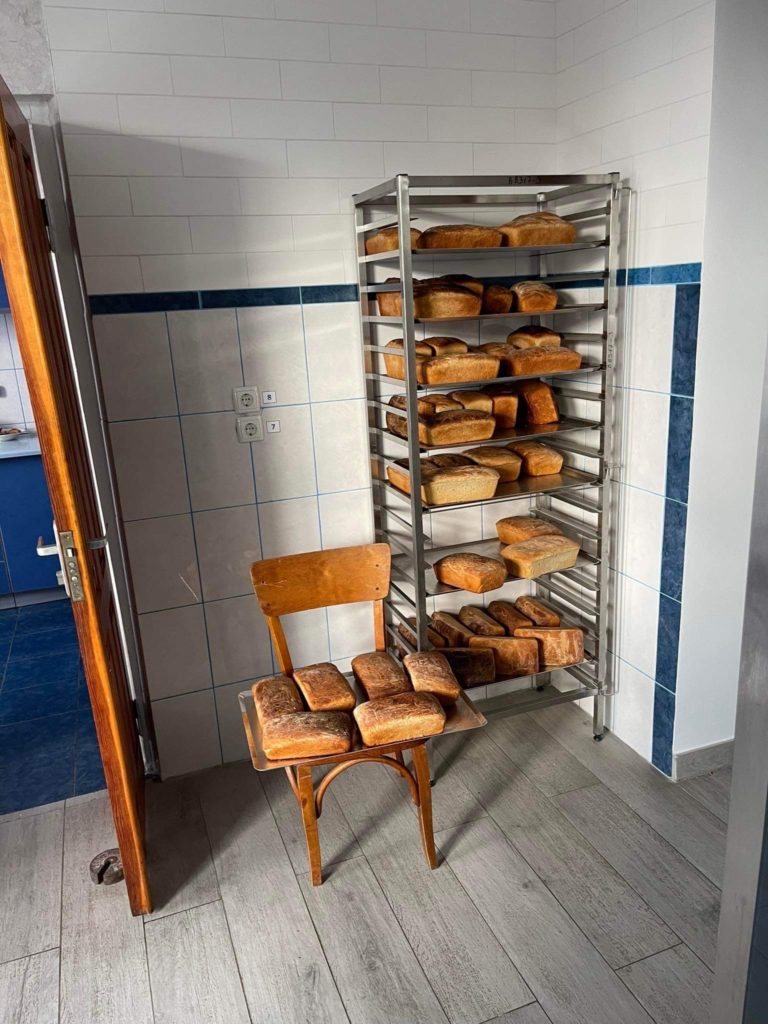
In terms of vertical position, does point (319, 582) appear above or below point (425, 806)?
above

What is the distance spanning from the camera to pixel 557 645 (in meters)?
2.56

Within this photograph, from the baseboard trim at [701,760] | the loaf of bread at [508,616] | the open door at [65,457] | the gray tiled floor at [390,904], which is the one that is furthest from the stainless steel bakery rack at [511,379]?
the open door at [65,457]

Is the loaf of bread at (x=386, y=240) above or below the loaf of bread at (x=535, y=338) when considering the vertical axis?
above

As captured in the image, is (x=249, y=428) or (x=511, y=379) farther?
(x=249, y=428)

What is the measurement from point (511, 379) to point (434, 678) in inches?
36.7

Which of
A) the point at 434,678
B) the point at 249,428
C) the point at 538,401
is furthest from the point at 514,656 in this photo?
the point at 249,428

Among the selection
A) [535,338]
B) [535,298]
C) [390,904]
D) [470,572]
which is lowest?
[390,904]

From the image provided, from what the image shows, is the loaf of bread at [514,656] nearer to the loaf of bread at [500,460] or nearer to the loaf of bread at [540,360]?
the loaf of bread at [500,460]

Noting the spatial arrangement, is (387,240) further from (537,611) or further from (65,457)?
(537,611)

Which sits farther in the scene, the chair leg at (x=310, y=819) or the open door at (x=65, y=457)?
the chair leg at (x=310, y=819)

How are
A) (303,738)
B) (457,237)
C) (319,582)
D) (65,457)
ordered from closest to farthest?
(65,457)
(303,738)
(457,237)
(319,582)

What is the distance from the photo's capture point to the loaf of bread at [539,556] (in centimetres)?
244

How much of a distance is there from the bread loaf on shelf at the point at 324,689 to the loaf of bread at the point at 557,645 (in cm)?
76

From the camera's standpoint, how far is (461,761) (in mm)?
2566
